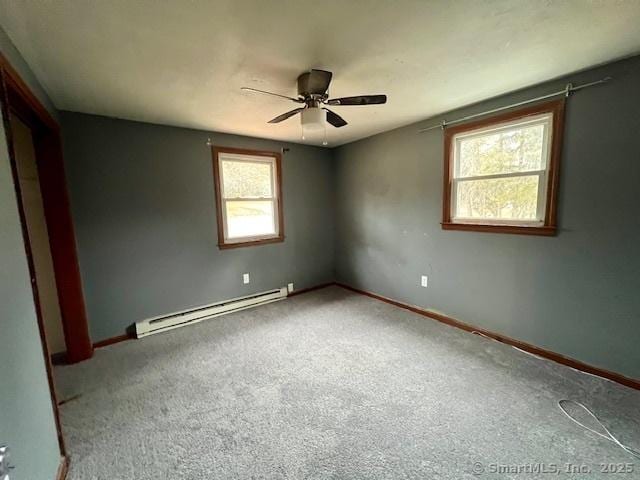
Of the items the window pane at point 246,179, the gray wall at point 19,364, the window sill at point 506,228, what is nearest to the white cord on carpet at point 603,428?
the window sill at point 506,228

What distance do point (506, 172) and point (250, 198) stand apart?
2.85 m

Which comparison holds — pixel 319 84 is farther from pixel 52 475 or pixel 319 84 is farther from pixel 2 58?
pixel 52 475

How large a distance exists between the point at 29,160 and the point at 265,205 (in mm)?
2240

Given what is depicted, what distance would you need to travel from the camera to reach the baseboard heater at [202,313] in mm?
2865

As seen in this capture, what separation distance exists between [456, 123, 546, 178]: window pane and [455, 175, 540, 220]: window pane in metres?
0.10

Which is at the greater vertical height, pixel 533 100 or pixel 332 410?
pixel 533 100

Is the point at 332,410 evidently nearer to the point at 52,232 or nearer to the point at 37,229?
the point at 52,232

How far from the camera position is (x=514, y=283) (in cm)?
244

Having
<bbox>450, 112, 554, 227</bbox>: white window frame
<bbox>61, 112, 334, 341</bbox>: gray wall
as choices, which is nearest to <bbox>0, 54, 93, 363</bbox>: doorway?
<bbox>61, 112, 334, 341</bbox>: gray wall

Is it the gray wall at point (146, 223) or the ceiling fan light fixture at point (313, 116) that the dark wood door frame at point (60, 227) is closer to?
the gray wall at point (146, 223)

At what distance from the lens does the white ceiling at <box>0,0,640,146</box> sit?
126 centimetres

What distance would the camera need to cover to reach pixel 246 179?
3508mm

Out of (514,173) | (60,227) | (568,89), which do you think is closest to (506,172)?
(514,173)

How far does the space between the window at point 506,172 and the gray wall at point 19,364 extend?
3205mm
